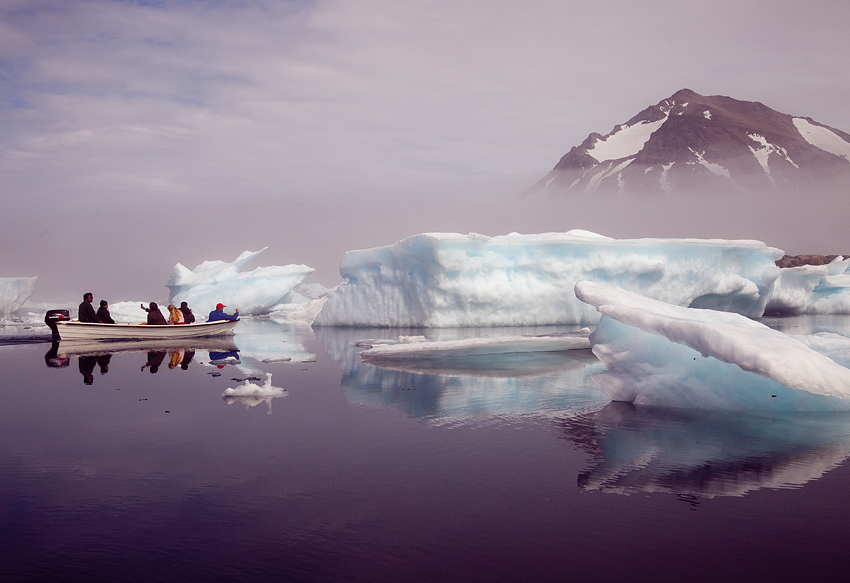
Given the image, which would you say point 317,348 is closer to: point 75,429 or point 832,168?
point 75,429

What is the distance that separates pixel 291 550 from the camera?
2.95 meters

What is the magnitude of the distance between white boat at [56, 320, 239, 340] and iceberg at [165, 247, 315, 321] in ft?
32.4

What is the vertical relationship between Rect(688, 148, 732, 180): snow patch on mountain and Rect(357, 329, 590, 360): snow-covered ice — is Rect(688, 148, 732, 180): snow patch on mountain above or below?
above

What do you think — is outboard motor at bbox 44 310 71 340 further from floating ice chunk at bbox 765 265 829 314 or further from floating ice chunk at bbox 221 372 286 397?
floating ice chunk at bbox 765 265 829 314

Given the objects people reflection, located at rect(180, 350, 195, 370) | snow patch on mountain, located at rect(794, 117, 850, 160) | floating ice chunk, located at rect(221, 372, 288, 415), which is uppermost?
snow patch on mountain, located at rect(794, 117, 850, 160)

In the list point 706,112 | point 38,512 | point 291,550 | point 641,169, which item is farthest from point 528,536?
point 706,112

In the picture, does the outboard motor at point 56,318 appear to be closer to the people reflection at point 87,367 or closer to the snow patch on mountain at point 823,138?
the people reflection at point 87,367

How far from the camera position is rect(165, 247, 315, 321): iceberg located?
25797 mm

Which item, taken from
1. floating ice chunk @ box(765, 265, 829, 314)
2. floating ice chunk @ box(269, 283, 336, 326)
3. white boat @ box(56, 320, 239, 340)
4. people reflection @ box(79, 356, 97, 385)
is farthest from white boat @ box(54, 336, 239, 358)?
floating ice chunk @ box(765, 265, 829, 314)

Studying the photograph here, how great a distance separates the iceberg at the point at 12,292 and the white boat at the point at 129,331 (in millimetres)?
17807

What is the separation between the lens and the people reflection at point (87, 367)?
8617 mm

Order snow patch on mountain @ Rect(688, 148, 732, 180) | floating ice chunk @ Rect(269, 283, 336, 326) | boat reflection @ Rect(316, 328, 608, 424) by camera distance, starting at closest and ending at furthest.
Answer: boat reflection @ Rect(316, 328, 608, 424)
floating ice chunk @ Rect(269, 283, 336, 326)
snow patch on mountain @ Rect(688, 148, 732, 180)

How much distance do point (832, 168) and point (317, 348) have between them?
134 metres

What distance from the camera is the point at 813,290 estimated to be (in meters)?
28.1
